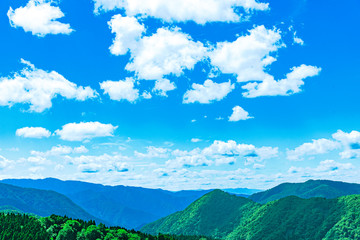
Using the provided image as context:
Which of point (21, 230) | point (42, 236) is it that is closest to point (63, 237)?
point (42, 236)

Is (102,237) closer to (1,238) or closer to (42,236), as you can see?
(42,236)

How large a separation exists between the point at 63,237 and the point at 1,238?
103 ft

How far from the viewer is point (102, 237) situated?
19850 cm

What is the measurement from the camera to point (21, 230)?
7859 inches

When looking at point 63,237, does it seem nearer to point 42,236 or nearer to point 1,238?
point 42,236

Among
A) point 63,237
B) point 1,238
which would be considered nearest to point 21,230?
point 1,238

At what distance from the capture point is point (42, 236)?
625 ft

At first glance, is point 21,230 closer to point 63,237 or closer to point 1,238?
point 1,238

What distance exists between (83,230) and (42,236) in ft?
70.3

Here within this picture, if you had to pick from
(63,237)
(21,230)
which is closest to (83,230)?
(63,237)

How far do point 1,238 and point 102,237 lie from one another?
5239 centimetres

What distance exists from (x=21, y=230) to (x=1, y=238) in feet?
42.7

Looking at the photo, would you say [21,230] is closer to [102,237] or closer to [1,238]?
[1,238]
